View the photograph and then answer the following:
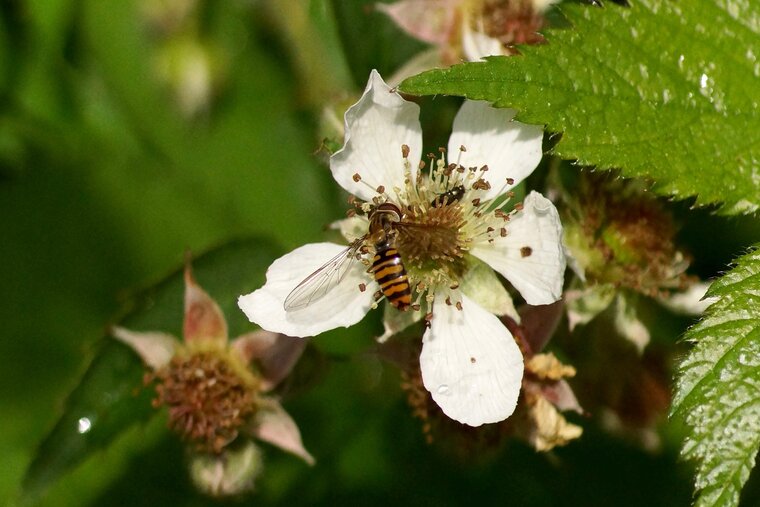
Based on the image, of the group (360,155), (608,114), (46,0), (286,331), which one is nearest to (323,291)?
(286,331)

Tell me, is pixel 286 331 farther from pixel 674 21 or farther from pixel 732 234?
pixel 732 234

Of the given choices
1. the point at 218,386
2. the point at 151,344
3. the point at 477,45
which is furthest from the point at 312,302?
the point at 477,45

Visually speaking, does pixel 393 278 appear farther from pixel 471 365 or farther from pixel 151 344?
pixel 151 344

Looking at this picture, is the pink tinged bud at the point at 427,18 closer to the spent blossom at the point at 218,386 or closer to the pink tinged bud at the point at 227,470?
the spent blossom at the point at 218,386

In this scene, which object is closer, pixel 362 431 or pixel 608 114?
pixel 608 114

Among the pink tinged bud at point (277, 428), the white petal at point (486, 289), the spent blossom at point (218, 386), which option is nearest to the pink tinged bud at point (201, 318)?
the spent blossom at point (218, 386)

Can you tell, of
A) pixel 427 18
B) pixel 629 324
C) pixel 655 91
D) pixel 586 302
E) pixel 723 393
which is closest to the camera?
pixel 723 393
